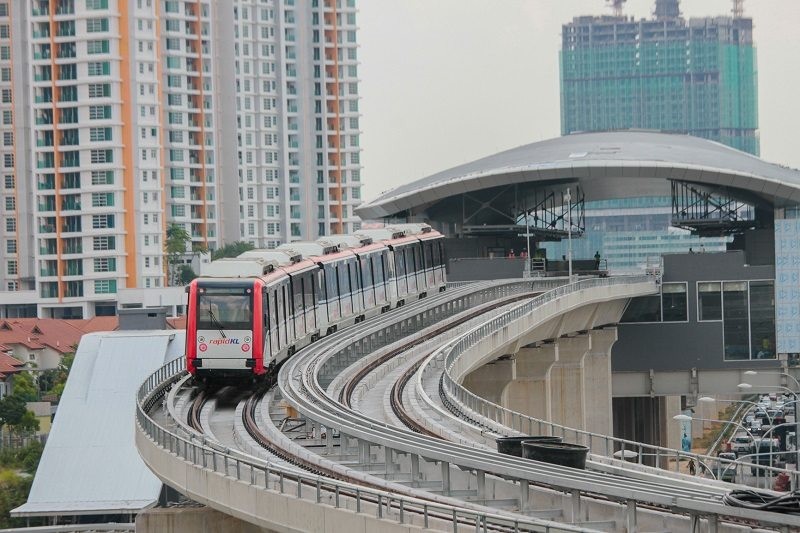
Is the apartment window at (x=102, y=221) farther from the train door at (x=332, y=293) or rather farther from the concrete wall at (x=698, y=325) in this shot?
the train door at (x=332, y=293)

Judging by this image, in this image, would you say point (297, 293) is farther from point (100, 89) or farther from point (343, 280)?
point (100, 89)

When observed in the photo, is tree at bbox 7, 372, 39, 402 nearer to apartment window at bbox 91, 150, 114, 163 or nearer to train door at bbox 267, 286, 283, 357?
apartment window at bbox 91, 150, 114, 163

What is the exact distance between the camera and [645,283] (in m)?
90.6

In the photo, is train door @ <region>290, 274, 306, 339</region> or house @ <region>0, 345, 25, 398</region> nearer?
train door @ <region>290, 274, 306, 339</region>

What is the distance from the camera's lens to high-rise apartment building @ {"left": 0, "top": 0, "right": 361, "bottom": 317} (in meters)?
157

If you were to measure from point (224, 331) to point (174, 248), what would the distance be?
12230 cm

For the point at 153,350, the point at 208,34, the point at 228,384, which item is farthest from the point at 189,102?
the point at 228,384

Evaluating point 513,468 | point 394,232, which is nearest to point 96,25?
point 394,232

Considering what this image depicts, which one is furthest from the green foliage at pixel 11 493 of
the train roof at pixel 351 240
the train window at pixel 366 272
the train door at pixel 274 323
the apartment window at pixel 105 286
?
the apartment window at pixel 105 286

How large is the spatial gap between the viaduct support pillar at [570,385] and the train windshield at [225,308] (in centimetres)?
4418

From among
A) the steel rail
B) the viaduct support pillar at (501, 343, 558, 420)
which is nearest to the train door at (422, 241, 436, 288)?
the viaduct support pillar at (501, 343, 558, 420)

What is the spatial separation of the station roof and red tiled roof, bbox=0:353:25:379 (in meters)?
36.0

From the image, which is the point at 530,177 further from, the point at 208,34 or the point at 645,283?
the point at 208,34

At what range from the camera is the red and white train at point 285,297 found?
147ft
